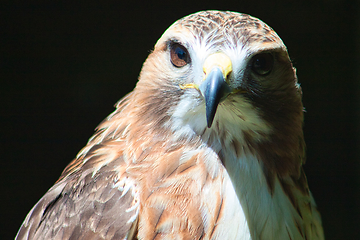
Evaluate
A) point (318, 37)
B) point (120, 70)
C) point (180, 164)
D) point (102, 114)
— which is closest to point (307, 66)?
point (318, 37)

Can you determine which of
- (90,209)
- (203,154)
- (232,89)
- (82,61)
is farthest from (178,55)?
(82,61)

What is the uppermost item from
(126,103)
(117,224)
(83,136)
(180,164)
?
(126,103)

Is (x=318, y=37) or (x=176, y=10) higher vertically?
(x=176, y=10)

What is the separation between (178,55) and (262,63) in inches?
16.3

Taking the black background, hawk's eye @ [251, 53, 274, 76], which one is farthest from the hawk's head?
the black background

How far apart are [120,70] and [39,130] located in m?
1.35

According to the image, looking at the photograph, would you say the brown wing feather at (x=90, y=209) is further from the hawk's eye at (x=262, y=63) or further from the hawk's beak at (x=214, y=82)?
the hawk's eye at (x=262, y=63)

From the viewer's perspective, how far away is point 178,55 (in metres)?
1.61

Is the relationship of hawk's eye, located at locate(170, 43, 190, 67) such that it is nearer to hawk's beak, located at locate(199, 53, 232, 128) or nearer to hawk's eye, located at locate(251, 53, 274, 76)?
hawk's beak, located at locate(199, 53, 232, 128)

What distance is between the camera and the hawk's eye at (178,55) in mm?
1576

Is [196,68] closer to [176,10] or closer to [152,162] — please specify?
[152,162]

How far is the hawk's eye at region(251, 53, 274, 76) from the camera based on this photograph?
152cm

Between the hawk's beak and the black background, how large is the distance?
2857 mm

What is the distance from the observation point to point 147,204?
151cm
